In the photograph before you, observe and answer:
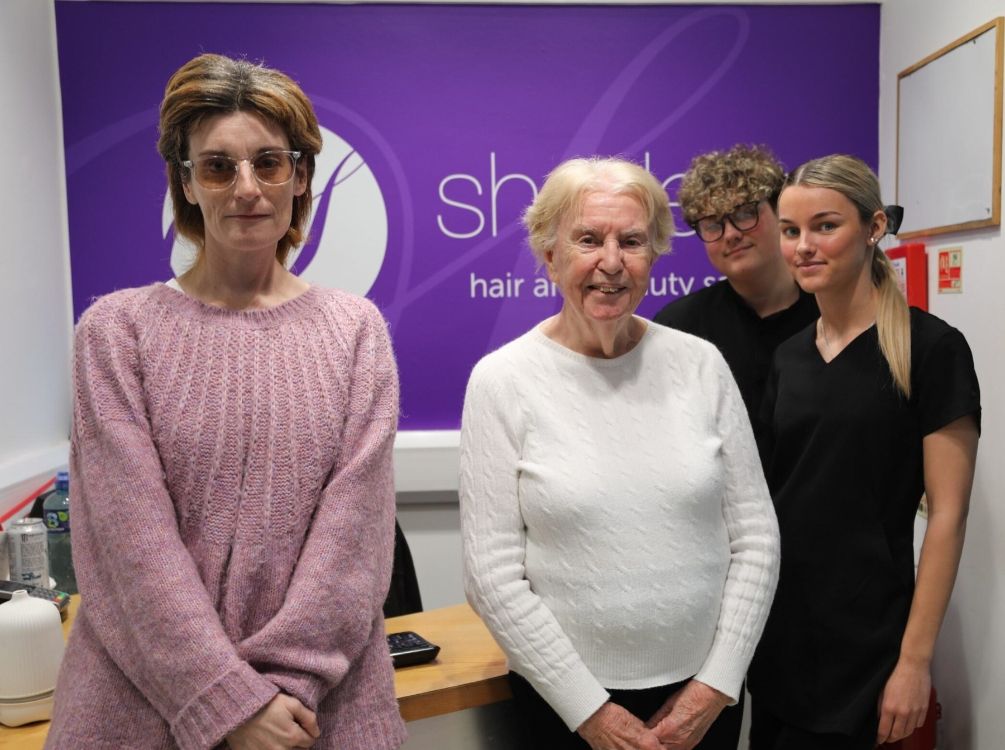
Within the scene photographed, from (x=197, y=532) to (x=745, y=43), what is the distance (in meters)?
2.95

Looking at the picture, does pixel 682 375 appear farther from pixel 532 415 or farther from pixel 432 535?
pixel 432 535

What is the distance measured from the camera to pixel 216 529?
123 centimetres

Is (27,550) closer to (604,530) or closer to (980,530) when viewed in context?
(604,530)

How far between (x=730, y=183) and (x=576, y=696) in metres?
1.27

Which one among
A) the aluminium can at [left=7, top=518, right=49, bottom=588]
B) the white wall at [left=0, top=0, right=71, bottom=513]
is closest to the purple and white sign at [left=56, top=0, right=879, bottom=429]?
the white wall at [left=0, top=0, right=71, bottom=513]

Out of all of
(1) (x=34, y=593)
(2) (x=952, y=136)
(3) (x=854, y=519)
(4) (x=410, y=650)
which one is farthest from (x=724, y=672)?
(2) (x=952, y=136)

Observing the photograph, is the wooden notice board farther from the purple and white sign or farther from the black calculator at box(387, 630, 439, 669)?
the black calculator at box(387, 630, 439, 669)

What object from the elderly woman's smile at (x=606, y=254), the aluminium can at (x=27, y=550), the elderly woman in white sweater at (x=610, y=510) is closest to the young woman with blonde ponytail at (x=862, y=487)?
the elderly woman in white sweater at (x=610, y=510)

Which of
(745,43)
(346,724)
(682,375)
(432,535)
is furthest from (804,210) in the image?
(432,535)

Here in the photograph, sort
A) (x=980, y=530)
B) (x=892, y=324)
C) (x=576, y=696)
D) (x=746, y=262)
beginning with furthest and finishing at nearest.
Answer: (x=980, y=530) → (x=746, y=262) → (x=892, y=324) → (x=576, y=696)

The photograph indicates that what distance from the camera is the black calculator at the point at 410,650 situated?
173 cm

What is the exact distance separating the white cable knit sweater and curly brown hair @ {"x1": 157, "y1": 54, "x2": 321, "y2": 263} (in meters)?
0.52

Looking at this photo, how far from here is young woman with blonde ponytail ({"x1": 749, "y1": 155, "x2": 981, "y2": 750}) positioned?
68.6 inches

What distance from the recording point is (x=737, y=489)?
1.63 metres
